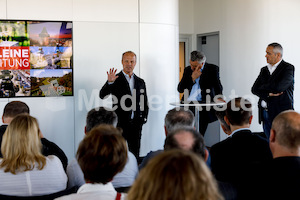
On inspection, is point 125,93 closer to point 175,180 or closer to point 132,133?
point 132,133

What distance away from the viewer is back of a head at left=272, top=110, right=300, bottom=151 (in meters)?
2.24

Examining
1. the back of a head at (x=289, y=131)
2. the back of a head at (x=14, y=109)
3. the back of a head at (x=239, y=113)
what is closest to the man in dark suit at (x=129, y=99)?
the back of a head at (x=14, y=109)

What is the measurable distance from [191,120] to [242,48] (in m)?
4.72

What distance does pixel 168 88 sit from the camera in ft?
21.3

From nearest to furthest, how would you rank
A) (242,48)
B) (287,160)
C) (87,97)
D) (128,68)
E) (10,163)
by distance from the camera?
1. (287,160)
2. (10,163)
3. (128,68)
4. (87,97)
5. (242,48)

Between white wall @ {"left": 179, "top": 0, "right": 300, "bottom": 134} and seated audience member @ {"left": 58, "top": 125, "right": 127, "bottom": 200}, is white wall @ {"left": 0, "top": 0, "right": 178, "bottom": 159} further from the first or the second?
seated audience member @ {"left": 58, "top": 125, "right": 127, "bottom": 200}

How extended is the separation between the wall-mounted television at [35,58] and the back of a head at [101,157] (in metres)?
4.02

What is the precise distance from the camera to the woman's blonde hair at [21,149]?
2.45 metres

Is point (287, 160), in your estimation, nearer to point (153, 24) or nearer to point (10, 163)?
point (10, 163)

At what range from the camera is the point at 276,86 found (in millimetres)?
5379

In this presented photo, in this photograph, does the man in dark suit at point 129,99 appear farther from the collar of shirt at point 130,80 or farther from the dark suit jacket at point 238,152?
the dark suit jacket at point 238,152

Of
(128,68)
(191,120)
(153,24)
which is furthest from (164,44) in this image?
(191,120)

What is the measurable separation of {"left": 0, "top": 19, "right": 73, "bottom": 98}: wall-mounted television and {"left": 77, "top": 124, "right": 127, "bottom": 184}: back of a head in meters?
4.02

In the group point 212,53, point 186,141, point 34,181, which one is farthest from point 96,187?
point 212,53
